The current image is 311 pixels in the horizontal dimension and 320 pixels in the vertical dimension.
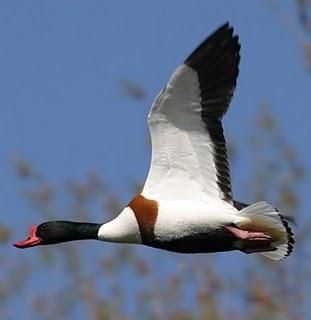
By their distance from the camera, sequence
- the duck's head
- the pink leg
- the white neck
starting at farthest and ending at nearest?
the duck's head
the white neck
the pink leg

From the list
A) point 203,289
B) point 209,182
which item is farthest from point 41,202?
point 209,182

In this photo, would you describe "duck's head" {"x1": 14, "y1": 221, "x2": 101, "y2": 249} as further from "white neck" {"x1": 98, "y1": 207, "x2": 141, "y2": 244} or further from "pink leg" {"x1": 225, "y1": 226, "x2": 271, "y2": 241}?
"pink leg" {"x1": 225, "y1": 226, "x2": 271, "y2": 241}

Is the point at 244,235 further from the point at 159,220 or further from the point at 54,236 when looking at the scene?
the point at 54,236

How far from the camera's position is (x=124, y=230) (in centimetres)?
1021

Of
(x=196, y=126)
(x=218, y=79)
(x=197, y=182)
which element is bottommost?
(x=197, y=182)

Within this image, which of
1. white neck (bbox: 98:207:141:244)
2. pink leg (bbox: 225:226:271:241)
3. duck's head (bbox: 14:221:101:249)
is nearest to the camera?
pink leg (bbox: 225:226:271:241)

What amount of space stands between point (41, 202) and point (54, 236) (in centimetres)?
150

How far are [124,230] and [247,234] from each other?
66 cm

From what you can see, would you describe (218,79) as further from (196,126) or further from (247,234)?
(247,234)

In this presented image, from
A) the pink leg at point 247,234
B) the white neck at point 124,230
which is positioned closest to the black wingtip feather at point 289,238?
the pink leg at point 247,234

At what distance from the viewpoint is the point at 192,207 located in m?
10.2

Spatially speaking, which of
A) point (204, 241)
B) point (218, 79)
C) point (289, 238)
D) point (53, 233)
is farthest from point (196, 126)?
point (53, 233)

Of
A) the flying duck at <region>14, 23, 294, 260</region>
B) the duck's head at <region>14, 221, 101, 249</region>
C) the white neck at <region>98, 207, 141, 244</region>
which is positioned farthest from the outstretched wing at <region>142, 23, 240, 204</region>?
the duck's head at <region>14, 221, 101, 249</region>

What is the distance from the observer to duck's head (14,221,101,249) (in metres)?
10.7
